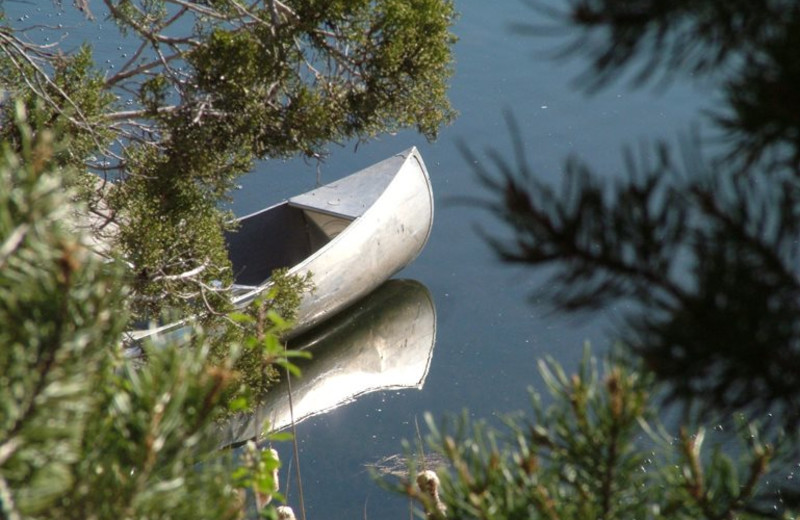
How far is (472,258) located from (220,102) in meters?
4.06

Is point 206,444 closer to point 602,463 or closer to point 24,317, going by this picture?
point 24,317

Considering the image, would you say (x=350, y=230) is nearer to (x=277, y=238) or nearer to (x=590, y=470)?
(x=277, y=238)

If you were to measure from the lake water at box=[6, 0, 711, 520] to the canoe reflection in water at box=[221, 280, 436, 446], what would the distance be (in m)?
0.06

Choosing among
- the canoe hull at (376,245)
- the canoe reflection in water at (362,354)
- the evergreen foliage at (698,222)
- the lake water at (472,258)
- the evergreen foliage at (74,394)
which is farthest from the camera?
the canoe hull at (376,245)

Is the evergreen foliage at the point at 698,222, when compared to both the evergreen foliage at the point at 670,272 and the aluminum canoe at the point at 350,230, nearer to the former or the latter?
the evergreen foliage at the point at 670,272

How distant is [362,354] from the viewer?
22.7 feet

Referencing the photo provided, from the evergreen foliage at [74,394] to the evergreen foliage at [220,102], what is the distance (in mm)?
2514

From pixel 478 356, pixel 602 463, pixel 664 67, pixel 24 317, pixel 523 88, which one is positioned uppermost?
pixel 523 88

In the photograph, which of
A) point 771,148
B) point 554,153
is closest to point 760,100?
point 771,148

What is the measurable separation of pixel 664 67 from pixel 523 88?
755 cm

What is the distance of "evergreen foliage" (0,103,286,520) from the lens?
0.56 meters

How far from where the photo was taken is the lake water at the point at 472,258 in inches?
219

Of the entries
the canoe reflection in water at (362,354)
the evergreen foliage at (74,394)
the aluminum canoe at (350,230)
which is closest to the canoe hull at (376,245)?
the aluminum canoe at (350,230)

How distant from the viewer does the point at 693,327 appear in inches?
30.1
